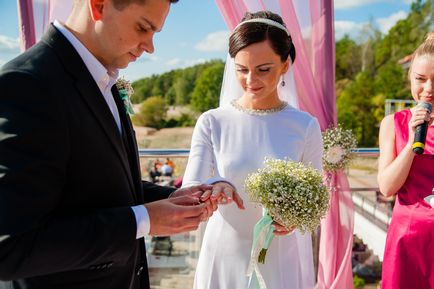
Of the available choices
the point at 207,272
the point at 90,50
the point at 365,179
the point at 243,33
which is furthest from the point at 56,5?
the point at 365,179

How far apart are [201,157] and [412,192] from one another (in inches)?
41.2

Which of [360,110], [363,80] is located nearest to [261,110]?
[360,110]

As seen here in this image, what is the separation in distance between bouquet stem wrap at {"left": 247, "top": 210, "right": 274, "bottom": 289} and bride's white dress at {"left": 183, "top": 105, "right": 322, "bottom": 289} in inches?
3.7

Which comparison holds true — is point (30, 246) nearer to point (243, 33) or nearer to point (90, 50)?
point (90, 50)

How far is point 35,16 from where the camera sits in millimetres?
2723

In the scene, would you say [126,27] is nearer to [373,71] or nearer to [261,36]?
[261,36]

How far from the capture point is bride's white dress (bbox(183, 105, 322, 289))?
1.89m

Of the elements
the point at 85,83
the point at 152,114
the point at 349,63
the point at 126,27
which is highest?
the point at 349,63

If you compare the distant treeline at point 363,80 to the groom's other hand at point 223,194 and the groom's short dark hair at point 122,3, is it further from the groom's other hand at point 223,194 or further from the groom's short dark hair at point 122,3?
the groom's short dark hair at point 122,3

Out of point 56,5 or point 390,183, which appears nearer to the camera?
point 390,183

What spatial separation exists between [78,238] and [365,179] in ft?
118

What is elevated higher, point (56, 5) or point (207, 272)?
point (56, 5)

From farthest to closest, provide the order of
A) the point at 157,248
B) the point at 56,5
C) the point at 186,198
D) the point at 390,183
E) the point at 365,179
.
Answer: the point at 365,179
the point at 157,248
the point at 56,5
the point at 390,183
the point at 186,198

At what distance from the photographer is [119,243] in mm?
1062
